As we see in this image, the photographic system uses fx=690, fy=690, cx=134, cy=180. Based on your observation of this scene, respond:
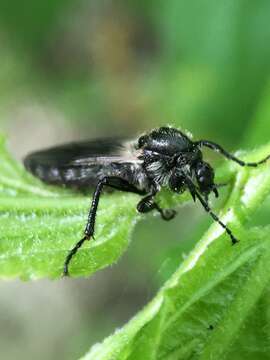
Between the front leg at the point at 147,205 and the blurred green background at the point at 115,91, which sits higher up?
the front leg at the point at 147,205

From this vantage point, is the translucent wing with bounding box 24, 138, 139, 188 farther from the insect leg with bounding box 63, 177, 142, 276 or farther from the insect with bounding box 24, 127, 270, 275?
the insect leg with bounding box 63, 177, 142, 276

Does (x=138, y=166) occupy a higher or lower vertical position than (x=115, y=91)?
higher

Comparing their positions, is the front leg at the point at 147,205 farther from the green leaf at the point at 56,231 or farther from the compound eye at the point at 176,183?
the compound eye at the point at 176,183

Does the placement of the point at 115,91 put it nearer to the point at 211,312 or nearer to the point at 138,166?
the point at 138,166

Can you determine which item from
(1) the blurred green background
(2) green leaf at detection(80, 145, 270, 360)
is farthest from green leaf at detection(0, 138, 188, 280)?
(1) the blurred green background

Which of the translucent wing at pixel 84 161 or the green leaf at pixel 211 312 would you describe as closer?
the green leaf at pixel 211 312

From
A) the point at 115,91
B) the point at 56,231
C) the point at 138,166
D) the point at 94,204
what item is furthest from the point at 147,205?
the point at 115,91

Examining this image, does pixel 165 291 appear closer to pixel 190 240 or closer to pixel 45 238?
pixel 45 238

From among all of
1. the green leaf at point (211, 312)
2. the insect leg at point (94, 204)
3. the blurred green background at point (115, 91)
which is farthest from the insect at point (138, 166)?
the blurred green background at point (115, 91)
